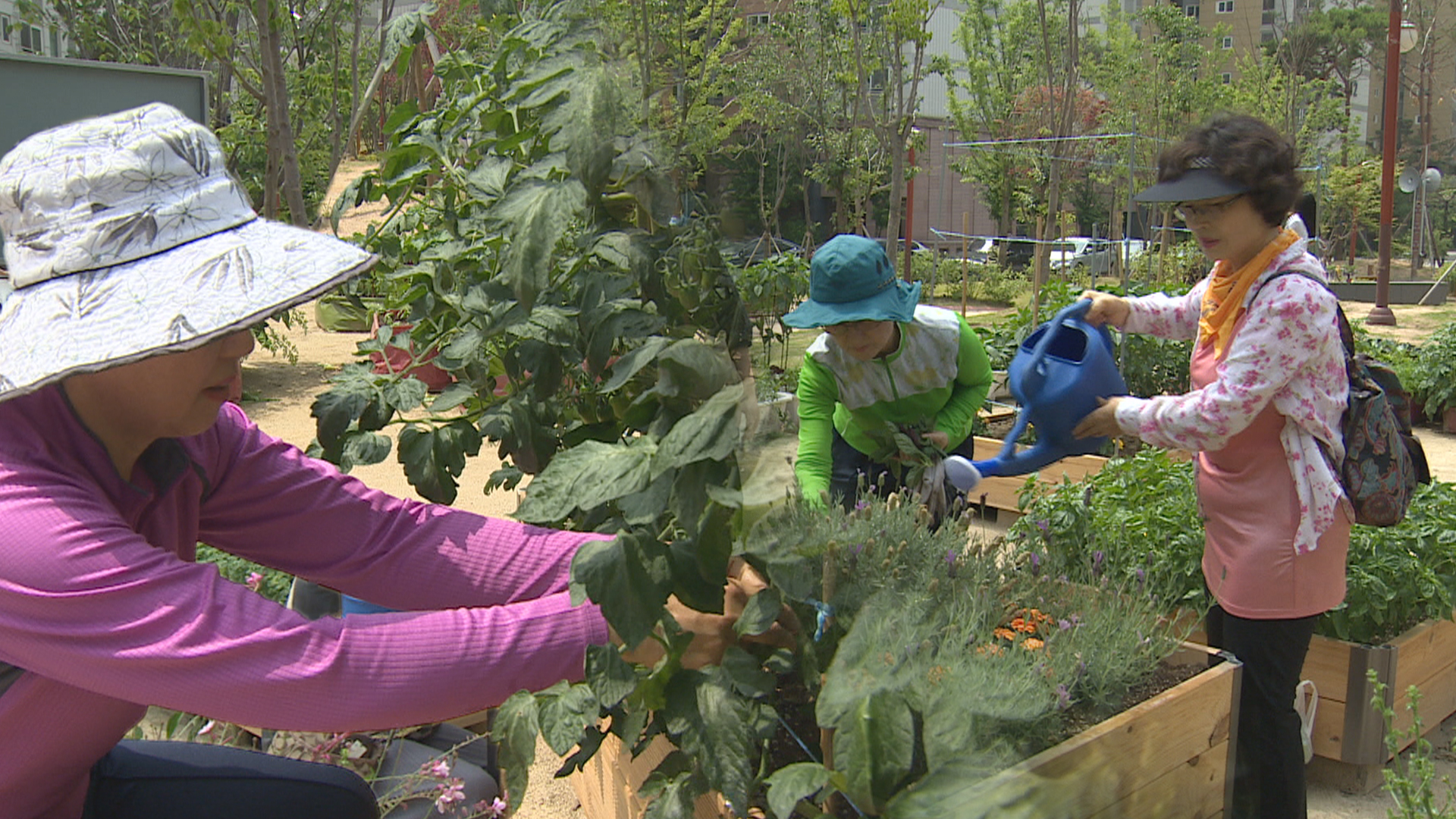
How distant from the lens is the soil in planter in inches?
54.9

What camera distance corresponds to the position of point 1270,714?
2129 mm

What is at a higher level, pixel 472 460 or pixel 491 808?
pixel 491 808

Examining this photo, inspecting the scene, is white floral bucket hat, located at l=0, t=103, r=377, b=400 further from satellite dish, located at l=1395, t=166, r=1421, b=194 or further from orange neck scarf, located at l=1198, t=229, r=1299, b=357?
satellite dish, located at l=1395, t=166, r=1421, b=194

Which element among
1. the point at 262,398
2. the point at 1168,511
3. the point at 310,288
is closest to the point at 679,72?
the point at 310,288

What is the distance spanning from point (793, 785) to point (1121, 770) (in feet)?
1.16

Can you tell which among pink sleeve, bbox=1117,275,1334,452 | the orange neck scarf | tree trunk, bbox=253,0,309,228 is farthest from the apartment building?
pink sleeve, bbox=1117,275,1334,452

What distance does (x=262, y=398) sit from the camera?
7.47 m

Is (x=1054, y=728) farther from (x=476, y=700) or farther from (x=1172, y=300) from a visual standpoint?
(x=1172, y=300)

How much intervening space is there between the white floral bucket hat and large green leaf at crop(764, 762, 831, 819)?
2.11ft

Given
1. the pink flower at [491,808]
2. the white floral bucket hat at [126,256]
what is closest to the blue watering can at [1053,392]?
the pink flower at [491,808]

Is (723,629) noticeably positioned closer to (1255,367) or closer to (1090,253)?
(1255,367)

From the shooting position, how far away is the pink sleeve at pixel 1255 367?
1.92 m

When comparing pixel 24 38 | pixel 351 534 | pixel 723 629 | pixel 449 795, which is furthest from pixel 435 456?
pixel 24 38

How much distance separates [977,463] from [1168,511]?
3.89 feet
